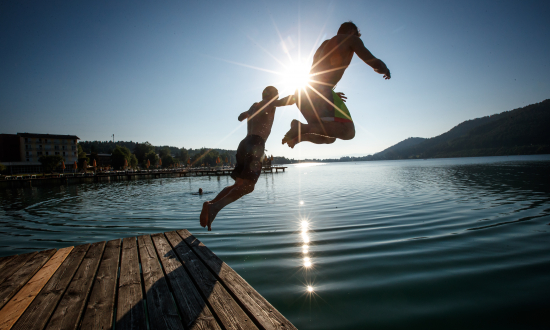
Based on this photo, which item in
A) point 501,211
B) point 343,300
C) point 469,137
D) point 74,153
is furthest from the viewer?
point 469,137

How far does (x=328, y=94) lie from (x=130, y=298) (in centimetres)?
290

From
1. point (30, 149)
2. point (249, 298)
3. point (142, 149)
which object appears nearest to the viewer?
point (249, 298)

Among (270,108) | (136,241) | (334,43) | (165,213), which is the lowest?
(165,213)

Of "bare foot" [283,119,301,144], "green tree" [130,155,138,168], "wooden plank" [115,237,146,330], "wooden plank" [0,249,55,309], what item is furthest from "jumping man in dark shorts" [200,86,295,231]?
"green tree" [130,155,138,168]

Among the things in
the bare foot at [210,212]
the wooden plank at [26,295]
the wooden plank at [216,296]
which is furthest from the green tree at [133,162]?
the bare foot at [210,212]

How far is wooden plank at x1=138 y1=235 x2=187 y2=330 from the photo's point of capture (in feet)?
6.37

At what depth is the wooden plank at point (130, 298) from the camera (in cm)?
196

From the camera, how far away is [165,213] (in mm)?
11461

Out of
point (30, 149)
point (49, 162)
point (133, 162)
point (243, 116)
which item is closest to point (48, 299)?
point (243, 116)

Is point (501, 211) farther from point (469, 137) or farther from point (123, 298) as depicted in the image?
point (469, 137)

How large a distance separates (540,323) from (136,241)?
553 centimetres

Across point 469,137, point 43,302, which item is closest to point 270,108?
point 43,302

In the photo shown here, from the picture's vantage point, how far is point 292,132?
279cm

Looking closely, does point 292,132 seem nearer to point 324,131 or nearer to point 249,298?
point 324,131
